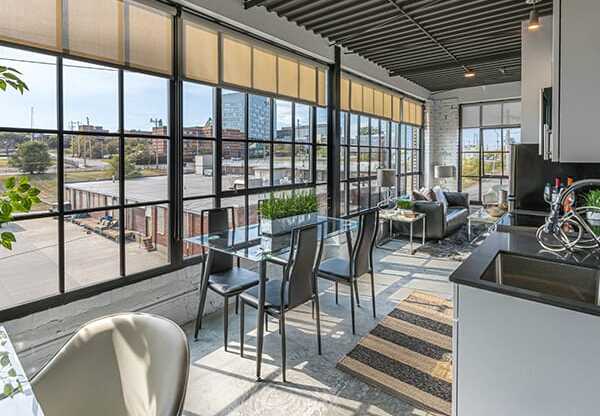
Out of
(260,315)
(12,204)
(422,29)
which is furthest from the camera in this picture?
(422,29)

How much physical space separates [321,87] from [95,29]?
296 centimetres

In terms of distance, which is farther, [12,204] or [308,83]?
[308,83]

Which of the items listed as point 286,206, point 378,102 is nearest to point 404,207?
point 378,102

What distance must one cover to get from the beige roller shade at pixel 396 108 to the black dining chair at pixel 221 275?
4758 millimetres

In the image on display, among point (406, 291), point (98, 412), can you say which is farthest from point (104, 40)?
point (406, 291)

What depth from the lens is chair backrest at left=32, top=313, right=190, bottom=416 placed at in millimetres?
1292

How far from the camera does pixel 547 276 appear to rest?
202cm

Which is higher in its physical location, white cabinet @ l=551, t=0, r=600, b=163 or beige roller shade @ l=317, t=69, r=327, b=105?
beige roller shade @ l=317, t=69, r=327, b=105

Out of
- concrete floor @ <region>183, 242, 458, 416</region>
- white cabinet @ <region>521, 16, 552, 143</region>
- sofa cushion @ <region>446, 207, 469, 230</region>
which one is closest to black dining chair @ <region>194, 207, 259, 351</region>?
concrete floor @ <region>183, 242, 458, 416</region>

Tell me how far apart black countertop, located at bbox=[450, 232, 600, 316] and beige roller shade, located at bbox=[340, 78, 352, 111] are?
134 inches

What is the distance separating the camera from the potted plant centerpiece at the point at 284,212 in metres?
3.48

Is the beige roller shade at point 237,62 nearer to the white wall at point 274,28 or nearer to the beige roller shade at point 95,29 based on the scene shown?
the white wall at point 274,28

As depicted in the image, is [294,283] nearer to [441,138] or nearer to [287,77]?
[287,77]

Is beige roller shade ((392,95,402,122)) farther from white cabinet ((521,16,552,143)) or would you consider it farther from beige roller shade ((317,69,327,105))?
white cabinet ((521,16,552,143))
